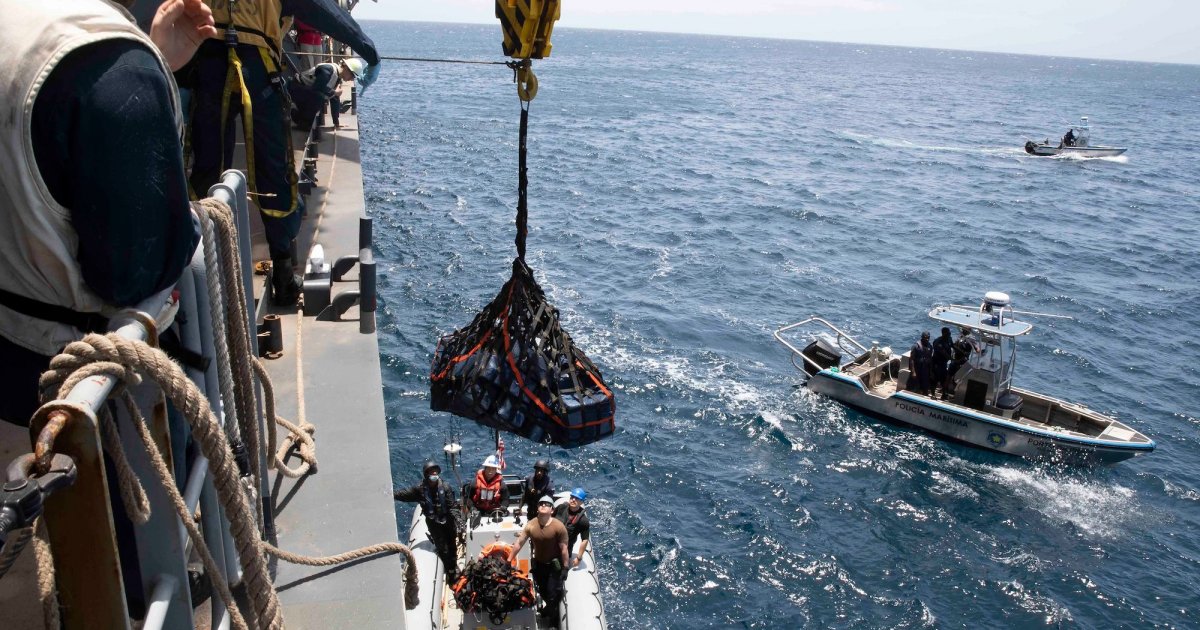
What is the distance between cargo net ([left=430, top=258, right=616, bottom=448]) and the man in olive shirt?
6.15ft

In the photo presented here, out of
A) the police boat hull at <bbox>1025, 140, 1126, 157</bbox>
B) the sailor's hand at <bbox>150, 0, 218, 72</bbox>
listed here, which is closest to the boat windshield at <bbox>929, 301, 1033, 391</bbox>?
the sailor's hand at <bbox>150, 0, 218, 72</bbox>

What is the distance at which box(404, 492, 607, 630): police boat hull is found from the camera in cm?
1091

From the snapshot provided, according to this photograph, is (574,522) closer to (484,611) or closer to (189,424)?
(484,611)

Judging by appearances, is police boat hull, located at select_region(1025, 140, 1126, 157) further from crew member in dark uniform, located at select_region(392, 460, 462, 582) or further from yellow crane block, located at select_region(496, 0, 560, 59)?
yellow crane block, located at select_region(496, 0, 560, 59)

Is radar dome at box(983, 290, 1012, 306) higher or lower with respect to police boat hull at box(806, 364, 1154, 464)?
higher

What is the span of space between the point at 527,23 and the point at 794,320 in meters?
25.0

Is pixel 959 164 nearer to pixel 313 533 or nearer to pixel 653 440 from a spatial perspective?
pixel 653 440

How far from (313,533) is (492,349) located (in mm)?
3239

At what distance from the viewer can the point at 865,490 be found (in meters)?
20.7

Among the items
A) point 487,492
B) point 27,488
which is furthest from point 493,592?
point 27,488

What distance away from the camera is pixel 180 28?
144 inches

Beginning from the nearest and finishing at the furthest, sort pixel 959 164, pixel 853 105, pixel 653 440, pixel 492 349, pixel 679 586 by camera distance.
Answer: pixel 492 349 < pixel 679 586 < pixel 653 440 < pixel 959 164 < pixel 853 105

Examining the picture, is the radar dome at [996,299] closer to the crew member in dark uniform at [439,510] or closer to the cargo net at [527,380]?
the crew member in dark uniform at [439,510]

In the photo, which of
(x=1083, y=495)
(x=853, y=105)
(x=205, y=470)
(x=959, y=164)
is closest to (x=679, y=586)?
(x=1083, y=495)
